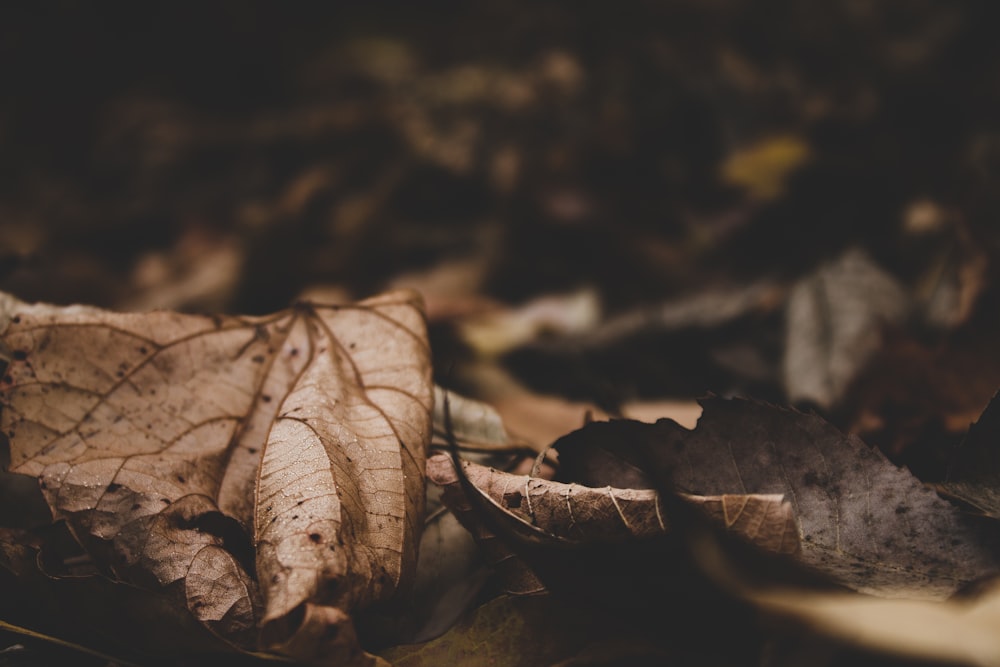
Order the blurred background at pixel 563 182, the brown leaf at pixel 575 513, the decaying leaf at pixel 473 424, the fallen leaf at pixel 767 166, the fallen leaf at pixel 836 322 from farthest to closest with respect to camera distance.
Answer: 1. the fallen leaf at pixel 767 166
2. the blurred background at pixel 563 182
3. the fallen leaf at pixel 836 322
4. the decaying leaf at pixel 473 424
5. the brown leaf at pixel 575 513

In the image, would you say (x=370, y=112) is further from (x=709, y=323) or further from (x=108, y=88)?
(x=709, y=323)

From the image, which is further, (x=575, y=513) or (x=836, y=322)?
(x=836, y=322)

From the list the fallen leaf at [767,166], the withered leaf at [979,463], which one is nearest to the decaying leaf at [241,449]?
the withered leaf at [979,463]

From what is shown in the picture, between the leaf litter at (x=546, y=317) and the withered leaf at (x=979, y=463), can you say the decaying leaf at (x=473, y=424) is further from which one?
the withered leaf at (x=979, y=463)

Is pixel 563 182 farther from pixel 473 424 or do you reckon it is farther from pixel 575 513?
pixel 575 513

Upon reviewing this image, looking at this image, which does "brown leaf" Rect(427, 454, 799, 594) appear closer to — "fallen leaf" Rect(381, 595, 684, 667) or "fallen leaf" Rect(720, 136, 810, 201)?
"fallen leaf" Rect(381, 595, 684, 667)

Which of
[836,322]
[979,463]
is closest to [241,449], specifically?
[979,463]

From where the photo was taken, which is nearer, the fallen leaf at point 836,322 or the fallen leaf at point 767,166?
the fallen leaf at point 836,322
